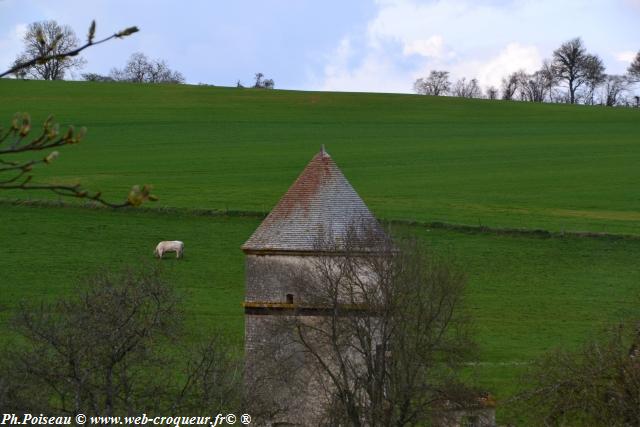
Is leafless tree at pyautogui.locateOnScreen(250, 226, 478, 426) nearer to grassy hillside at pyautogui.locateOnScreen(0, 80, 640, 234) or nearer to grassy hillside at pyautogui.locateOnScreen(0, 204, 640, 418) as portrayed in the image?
grassy hillside at pyautogui.locateOnScreen(0, 204, 640, 418)

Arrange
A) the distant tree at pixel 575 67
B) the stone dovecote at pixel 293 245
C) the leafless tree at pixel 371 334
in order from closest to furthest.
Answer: the leafless tree at pixel 371 334 → the stone dovecote at pixel 293 245 → the distant tree at pixel 575 67

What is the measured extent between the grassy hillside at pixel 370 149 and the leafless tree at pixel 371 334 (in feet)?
64.9

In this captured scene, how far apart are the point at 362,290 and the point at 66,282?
49.1 feet

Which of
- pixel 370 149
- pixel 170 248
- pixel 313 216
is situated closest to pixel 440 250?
pixel 170 248

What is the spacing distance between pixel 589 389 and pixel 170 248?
19.7 metres

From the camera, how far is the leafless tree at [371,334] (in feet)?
61.2

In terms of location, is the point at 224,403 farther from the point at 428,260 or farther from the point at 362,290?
the point at 428,260

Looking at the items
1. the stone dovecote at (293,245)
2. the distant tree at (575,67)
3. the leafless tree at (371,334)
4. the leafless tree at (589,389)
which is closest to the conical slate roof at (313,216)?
the stone dovecote at (293,245)

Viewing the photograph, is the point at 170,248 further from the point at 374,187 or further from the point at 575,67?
the point at 575,67

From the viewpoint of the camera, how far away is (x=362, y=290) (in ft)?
64.5

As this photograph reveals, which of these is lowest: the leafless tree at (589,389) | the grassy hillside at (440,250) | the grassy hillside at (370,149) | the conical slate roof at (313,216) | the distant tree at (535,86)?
the leafless tree at (589,389)

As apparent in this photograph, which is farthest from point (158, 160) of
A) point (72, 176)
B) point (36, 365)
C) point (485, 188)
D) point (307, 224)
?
point (36, 365)

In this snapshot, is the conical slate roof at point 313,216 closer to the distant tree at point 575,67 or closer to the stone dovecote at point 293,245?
the stone dovecote at point 293,245

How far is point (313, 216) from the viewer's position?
21.0 meters
